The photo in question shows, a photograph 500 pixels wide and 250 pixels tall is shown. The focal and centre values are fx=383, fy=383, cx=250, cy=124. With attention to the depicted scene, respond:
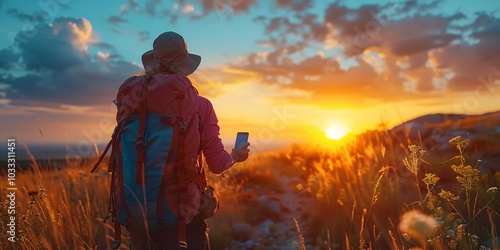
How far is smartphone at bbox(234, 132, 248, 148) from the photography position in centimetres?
323

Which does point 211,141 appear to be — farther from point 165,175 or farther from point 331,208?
point 331,208

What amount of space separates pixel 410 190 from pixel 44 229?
5096mm

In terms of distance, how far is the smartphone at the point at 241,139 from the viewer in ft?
10.6

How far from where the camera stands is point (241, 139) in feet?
10.8

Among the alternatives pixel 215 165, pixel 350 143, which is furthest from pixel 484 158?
pixel 215 165

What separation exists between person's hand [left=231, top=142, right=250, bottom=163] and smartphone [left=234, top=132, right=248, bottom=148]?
0.04 metres

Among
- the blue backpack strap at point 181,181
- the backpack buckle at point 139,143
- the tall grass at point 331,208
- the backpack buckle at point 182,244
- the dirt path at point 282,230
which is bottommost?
the dirt path at point 282,230

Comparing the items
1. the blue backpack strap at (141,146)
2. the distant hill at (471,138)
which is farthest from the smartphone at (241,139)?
the distant hill at (471,138)

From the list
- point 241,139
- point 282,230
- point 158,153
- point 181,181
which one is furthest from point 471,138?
point 158,153

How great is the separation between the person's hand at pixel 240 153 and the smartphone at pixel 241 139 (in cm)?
4

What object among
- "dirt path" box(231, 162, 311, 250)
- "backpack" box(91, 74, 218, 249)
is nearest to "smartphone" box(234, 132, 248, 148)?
"backpack" box(91, 74, 218, 249)

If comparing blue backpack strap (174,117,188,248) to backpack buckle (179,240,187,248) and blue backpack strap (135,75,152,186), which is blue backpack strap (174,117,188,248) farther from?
blue backpack strap (135,75,152,186)

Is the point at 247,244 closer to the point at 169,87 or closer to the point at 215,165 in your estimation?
the point at 215,165

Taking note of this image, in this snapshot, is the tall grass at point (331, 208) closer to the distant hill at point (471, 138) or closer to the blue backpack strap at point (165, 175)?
the distant hill at point (471, 138)
